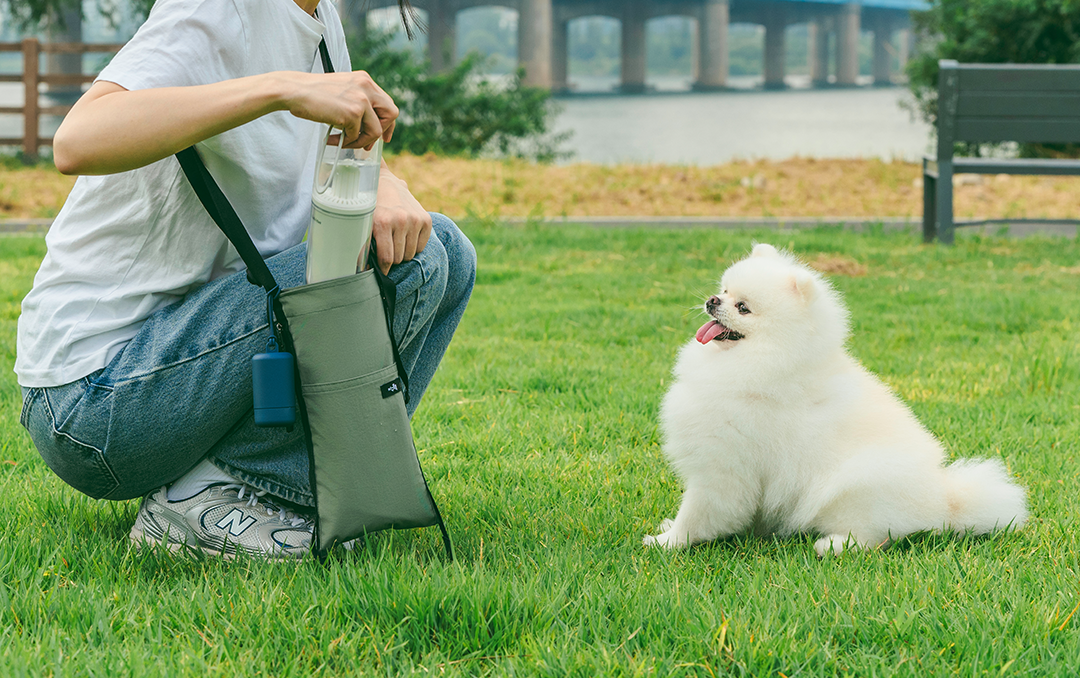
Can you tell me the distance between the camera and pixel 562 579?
71.7 inches

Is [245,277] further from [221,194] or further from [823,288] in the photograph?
[823,288]

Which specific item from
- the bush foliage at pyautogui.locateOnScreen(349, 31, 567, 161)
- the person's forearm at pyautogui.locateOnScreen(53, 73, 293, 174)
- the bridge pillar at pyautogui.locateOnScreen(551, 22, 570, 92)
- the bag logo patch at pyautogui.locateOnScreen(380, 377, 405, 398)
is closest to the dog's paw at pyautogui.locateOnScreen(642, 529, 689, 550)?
the bag logo patch at pyautogui.locateOnScreen(380, 377, 405, 398)

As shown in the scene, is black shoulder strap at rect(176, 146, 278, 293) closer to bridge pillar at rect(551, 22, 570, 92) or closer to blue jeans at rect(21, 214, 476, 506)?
blue jeans at rect(21, 214, 476, 506)

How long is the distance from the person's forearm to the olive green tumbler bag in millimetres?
140

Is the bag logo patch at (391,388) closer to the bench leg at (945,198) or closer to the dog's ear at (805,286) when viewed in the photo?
the dog's ear at (805,286)

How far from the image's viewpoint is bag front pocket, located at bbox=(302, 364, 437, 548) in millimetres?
1757

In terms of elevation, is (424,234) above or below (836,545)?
above

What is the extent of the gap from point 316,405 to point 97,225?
58 centimetres

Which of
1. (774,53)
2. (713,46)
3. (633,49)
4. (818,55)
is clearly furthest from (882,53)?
(633,49)

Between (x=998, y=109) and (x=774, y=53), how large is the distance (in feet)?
153

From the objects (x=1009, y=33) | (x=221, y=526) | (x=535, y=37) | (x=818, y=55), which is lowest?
(x=221, y=526)

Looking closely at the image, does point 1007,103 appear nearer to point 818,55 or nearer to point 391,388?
point 391,388

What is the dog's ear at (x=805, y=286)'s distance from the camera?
2.06m

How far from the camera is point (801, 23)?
4716cm
